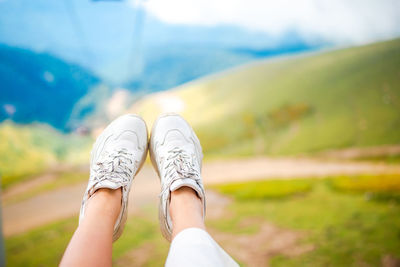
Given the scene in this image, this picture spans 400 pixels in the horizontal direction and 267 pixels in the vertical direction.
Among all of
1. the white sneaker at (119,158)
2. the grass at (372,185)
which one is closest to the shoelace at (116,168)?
the white sneaker at (119,158)

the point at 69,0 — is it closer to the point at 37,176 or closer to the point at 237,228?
the point at 37,176

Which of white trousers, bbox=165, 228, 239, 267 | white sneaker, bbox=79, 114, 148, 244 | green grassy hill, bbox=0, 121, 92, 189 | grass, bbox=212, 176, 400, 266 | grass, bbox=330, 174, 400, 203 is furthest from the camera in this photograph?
green grassy hill, bbox=0, 121, 92, 189

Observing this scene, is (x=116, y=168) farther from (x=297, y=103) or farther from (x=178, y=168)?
(x=297, y=103)

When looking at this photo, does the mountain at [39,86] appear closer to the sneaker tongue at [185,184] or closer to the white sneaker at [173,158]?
the white sneaker at [173,158]

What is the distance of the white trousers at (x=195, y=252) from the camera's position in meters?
0.36

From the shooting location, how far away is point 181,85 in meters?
1.28

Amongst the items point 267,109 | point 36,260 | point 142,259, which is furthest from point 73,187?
point 267,109

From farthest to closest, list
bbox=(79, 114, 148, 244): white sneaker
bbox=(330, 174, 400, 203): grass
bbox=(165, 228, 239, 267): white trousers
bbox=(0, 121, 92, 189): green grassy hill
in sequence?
bbox=(0, 121, 92, 189): green grassy hill, bbox=(330, 174, 400, 203): grass, bbox=(79, 114, 148, 244): white sneaker, bbox=(165, 228, 239, 267): white trousers

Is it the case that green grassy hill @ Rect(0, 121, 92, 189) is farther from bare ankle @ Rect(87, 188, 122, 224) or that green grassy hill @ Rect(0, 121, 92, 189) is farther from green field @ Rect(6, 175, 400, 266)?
bare ankle @ Rect(87, 188, 122, 224)

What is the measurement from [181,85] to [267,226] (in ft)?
2.37

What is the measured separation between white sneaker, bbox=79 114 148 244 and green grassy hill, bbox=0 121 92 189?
556mm

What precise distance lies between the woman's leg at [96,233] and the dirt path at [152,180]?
55 centimetres

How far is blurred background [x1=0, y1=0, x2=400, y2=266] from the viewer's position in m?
1.01

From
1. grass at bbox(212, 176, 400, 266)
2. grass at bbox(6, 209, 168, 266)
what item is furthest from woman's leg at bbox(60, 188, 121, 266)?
grass at bbox(212, 176, 400, 266)
